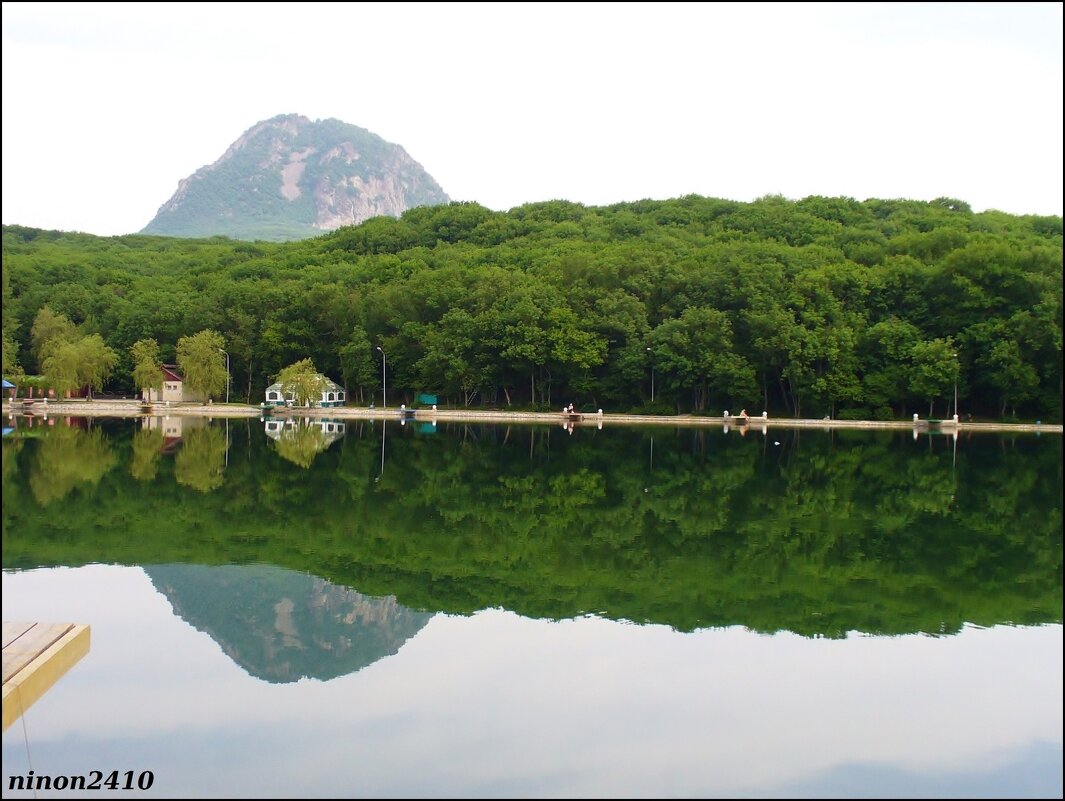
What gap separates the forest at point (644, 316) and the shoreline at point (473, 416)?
216cm

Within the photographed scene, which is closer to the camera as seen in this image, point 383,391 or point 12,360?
point 12,360

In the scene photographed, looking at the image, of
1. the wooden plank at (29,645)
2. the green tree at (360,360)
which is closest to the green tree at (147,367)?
the green tree at (360,360)

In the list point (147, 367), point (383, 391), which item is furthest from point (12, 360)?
point (383, 391)

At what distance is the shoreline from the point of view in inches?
2283

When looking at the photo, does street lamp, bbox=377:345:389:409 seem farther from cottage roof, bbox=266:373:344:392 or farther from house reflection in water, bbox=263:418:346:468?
house reflection in water, bbox=263:418:346:468

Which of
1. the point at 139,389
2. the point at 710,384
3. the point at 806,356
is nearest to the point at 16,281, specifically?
the point at 139,389

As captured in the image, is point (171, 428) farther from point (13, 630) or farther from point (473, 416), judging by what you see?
point (13, 630)

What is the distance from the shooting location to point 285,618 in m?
12.3

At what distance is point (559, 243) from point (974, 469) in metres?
65.2

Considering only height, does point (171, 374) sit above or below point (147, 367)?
below

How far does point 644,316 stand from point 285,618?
58.5 metres

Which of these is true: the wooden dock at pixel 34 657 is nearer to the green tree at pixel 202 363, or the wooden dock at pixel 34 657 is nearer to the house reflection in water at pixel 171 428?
the house reflection in water at pixel 171 428

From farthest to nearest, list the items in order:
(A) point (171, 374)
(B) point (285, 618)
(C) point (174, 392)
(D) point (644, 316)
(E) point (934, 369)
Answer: (A) point (171, 374) → (C) point (174, 392) → (D) point (644, 316) → (E) point (934, 369) → (B) point (285, 618)

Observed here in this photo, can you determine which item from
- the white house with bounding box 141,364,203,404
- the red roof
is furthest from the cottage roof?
the red roof
